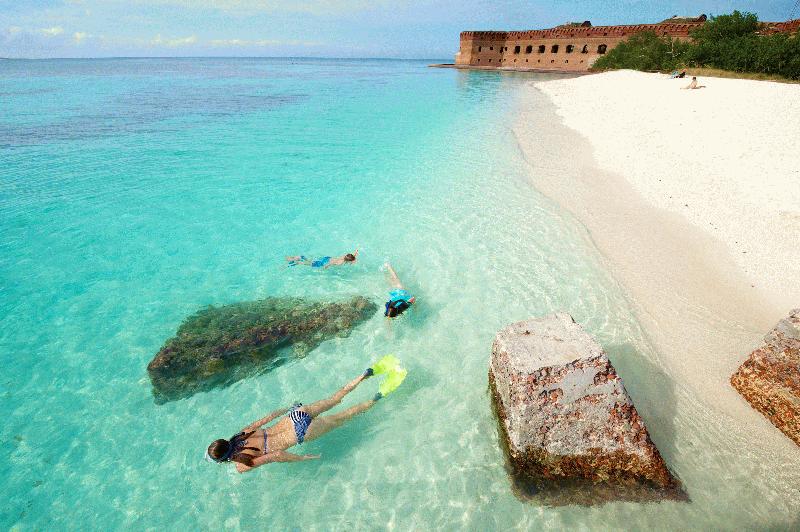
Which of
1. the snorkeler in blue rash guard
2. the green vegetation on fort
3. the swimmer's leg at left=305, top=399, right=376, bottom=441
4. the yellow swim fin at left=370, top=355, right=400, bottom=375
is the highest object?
the green vegetation on fort

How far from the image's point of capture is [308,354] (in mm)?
6836

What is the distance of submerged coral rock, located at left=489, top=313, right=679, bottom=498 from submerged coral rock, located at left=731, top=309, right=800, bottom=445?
1.95 metres

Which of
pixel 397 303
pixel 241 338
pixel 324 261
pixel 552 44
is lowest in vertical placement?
pixel 241 338

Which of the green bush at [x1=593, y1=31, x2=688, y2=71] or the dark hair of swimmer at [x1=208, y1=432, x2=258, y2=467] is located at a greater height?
the green bush at [x1=593, y1=31, x2=688, y2=71]

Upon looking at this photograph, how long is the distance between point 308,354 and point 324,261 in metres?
2.99

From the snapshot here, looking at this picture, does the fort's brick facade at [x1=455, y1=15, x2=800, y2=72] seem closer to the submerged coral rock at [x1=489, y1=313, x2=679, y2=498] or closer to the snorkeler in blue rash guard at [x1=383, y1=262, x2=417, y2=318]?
the snorkeler in blue rash guard at [x1=383, y1=262, x2=417, y2=318]

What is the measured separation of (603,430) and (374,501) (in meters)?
2.98

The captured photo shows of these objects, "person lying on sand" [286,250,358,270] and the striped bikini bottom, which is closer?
the striped bikini bottom

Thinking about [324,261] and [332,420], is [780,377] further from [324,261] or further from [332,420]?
[324,261]

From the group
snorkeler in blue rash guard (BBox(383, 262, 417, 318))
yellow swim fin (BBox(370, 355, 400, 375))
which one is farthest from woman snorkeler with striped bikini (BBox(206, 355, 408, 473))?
snorkeler in blue rash guard (BBox(383, 262, 417, 318))

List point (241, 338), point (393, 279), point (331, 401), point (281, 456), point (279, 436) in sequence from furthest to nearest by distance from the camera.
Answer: point (393, 279) → point (241, 338) → point (331, 401) → point (279, 436) → point (281, 456)

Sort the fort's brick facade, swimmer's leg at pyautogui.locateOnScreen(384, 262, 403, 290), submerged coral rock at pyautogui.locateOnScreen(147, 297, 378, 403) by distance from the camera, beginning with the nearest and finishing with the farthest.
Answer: submerged coral rock at pyautogui.locateOnScreen(147, 297, 378, 403), swimmer's leg at pyautogui.locateOnScreen(384, 262, 403, 290), the fort's brick facade

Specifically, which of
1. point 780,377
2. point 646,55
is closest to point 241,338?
point 780,377

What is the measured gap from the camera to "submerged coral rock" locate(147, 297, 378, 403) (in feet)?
21.0
